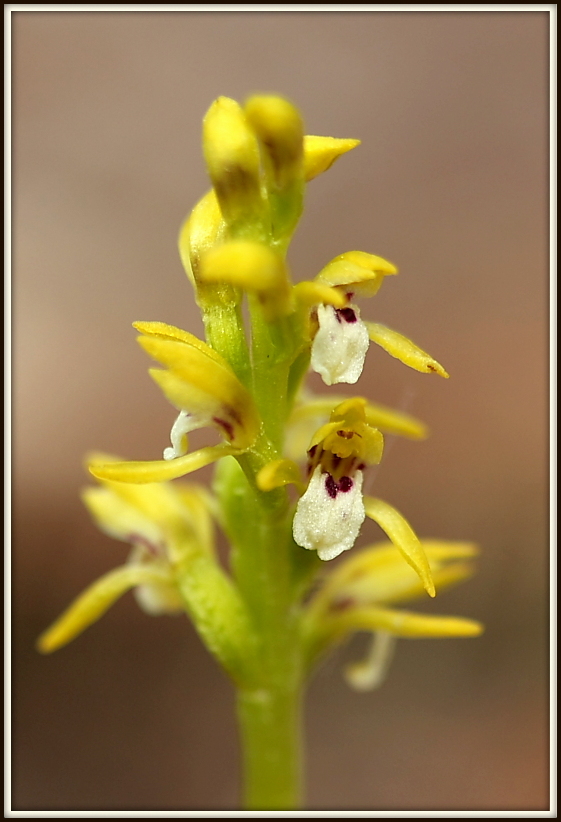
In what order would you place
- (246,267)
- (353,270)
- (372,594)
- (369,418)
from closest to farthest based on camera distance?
(246,267) < (353,270) < (369,418) < (372,594)

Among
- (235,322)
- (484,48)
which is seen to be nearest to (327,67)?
(484,48)

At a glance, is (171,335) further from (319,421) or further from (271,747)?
(271,747)

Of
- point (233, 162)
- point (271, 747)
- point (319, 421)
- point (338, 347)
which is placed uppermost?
point (233, 162)

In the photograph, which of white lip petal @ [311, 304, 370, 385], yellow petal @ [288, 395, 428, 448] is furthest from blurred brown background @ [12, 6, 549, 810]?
white lip petal @ [311, 304, 370, 385]

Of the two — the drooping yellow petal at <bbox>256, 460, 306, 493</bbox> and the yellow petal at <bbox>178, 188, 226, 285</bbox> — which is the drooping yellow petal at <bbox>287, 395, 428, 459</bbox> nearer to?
the drooping yellow petal at <bbox>256, 460, 306, 493</bbox>

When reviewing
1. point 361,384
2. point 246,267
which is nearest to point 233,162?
point 246,267

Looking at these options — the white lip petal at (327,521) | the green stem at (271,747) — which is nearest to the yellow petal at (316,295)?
the white lip petal at (327,521)
